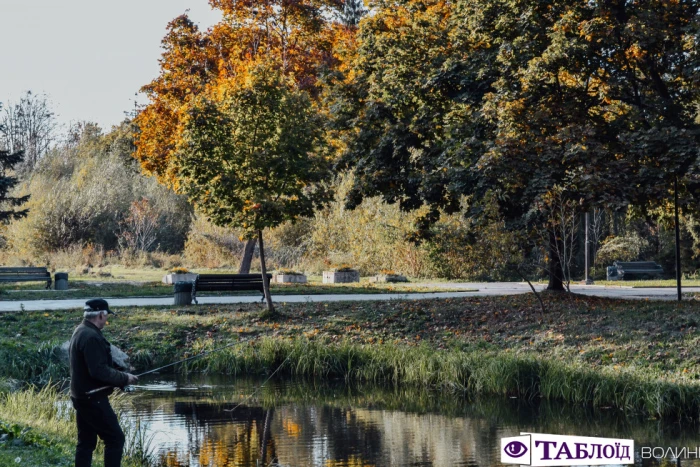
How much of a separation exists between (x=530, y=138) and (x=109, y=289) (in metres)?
15.0

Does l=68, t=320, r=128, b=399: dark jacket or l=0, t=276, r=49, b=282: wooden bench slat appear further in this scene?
l=0, t=276, r=49, b=282: wooden bench slat

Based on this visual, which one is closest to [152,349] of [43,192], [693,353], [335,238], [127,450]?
[127,450]

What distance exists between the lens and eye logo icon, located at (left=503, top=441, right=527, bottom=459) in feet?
37.1

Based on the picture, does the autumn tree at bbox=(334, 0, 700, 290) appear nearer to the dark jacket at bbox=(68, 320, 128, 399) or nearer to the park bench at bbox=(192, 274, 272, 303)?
the park bench at bbox=(192, 274, 272, 303)

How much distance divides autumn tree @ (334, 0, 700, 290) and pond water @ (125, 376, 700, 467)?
6094 millimetres

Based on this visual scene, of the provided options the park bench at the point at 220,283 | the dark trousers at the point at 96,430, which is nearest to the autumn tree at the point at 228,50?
the park bench at the point at 220,283

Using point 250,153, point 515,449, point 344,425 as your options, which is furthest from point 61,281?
point 515,449

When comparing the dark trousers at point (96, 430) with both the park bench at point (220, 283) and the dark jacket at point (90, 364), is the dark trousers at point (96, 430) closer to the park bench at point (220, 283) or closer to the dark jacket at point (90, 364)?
the dark jacket at point (90, 364)

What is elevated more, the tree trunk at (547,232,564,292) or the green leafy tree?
the green leafy tree

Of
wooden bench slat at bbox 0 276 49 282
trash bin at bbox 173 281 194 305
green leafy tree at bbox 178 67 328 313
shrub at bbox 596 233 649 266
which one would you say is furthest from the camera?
shrub at bbox 596 233 649 266

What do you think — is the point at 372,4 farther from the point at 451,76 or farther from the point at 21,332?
the point at 21,332

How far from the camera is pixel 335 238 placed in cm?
4212

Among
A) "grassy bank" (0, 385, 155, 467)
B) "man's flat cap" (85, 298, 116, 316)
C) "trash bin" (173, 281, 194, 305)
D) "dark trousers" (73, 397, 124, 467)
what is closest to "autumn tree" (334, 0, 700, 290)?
"trash bin" (173, 281, 194, 305)

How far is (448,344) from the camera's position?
701 inches
